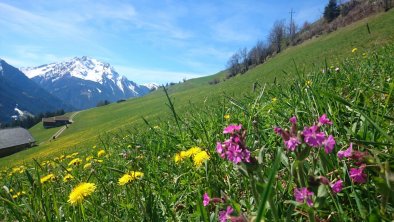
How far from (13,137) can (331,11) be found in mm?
126569

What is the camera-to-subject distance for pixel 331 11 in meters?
122

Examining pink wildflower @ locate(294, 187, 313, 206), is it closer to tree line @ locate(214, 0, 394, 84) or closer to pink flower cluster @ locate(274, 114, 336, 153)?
pink flower cluster @ locate(274, 114, 336, 153)

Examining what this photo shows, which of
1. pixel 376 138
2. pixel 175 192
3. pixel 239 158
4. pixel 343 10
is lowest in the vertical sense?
pixel 175 192

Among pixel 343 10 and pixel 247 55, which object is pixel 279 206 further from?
pixel 247 55

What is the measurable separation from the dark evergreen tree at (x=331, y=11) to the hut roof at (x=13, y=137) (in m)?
116

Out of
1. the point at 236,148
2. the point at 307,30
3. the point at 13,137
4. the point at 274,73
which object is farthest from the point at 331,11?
the point at 236,148

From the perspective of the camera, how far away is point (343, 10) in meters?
112

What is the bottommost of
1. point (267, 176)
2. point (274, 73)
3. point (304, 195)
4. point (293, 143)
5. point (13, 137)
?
point (274, 73)

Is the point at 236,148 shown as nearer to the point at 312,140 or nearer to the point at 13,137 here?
the point at 312,140

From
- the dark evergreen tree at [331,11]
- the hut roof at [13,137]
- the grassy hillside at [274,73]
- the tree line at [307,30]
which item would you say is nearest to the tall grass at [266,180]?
the grassy hillside at [274,73]

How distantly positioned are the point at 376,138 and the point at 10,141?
13343cm

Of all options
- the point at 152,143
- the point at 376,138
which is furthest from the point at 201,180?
the point at 152,143

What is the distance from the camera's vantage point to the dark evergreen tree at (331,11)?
121438 mm

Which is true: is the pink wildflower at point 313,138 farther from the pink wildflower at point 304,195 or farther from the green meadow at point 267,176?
the pink wildflower at point 304,195
